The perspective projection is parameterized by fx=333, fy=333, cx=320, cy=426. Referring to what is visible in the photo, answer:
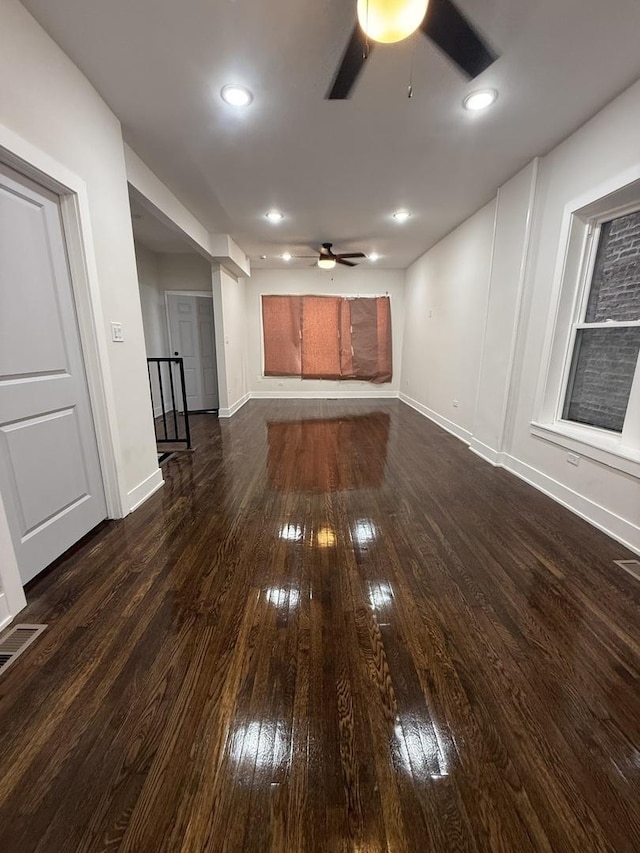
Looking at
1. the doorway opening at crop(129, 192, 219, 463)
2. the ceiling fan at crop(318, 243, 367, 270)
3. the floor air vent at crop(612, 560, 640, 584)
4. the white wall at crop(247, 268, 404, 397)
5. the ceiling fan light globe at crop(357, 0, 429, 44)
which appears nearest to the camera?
the ceiling fan light globe at crop(357, 0, 429, 44)

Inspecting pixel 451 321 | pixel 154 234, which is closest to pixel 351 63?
pixel 451 321

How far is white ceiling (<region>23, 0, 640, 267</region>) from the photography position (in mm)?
1553

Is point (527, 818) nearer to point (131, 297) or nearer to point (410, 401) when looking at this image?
point (131, 297)

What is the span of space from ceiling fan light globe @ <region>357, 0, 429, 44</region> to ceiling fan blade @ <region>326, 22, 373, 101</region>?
0.14m

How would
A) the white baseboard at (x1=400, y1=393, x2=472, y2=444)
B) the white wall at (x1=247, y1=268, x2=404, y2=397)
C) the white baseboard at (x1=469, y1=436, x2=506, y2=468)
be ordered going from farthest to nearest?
1. the white wall at (x1=247, y1=268, x2=404, y2=397)
2. the white baseboard at (x1=400, y1=393, x2=472, y2=444)
3. the white baseboard at (x1=469, y1=436, x2=506, y2=468)

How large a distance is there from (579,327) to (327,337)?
15.6 feet

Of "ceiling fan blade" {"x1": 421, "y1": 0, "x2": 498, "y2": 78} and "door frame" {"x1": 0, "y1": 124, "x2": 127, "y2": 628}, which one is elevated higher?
"ceiling fan blade" {"x1": 421, "y1": 0, "x2": 498, "y2": 78}

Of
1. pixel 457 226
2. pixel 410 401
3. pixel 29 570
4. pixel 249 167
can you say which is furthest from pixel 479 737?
pixel 410 401

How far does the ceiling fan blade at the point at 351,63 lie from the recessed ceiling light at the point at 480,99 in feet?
2.56

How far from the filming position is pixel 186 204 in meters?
3.57

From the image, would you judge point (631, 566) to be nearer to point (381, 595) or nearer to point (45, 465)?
point (381, 595)

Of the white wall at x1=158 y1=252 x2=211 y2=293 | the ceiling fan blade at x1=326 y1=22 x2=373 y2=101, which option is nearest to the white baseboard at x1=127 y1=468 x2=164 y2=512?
the ceiling fan blade at x1=326 y1=22 x2=373 y2=101

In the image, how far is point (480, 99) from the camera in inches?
80.3

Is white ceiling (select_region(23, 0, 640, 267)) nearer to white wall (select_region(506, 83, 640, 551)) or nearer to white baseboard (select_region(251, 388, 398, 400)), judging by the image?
white wall (select_region(506, 83, 640, 551))
